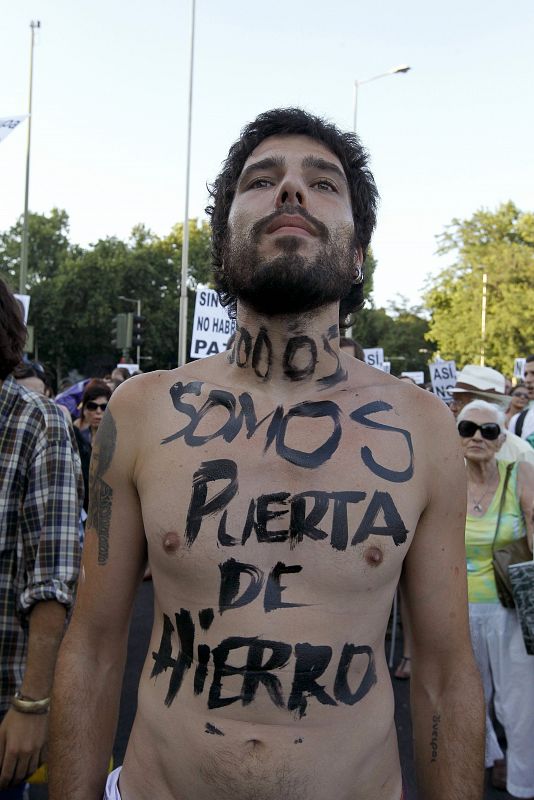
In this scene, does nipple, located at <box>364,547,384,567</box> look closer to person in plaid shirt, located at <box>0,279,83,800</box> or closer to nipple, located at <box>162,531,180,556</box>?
nipple, located at <box>162,531,180,556</box>

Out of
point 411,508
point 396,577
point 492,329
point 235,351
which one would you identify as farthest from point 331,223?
point 492,329

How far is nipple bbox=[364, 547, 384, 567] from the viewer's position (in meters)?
1.64

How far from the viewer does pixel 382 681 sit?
167 cm

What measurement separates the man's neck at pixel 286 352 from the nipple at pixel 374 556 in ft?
1.51

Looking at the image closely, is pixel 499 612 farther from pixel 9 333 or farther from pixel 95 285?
pixel 95 285

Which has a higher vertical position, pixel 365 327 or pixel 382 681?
pixel 365 327

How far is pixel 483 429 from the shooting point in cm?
414

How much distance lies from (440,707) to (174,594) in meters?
0.67

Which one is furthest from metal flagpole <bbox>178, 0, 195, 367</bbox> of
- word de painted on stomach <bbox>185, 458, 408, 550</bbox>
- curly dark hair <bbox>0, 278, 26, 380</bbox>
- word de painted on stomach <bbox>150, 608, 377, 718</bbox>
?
word de painted on stomach <bbox>150, 608, 377, 718</bbox>

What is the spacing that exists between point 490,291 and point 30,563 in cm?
Answer: 3510

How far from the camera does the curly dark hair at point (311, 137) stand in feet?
Answer: 6.93

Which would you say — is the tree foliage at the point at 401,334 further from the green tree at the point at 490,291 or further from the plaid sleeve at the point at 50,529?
the plaid sleeve at the point at 50,529

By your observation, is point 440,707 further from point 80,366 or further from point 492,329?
point 80,366

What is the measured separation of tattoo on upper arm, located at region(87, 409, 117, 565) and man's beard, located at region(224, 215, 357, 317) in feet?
1.54
